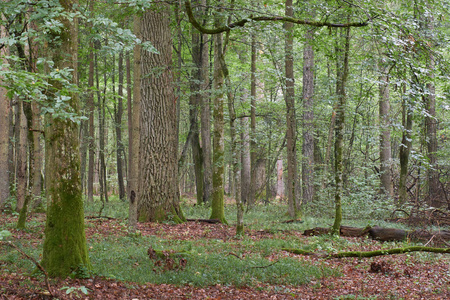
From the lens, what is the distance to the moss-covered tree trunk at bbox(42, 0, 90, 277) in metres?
5.51

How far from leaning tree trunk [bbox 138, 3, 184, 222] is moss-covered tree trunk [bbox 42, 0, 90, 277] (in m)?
6.64

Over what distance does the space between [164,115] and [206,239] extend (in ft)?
16.2

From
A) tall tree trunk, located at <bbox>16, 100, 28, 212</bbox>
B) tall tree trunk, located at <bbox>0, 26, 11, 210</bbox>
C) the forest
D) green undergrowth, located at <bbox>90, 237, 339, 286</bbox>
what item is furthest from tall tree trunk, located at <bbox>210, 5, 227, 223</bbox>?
tall tree trunk, located at <bbox>0, 26, 11, 210</bbox>

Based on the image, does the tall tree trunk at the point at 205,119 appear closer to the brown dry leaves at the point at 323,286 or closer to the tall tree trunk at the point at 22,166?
the tall tree trunk at the point at 22,166

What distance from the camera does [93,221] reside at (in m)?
11.5

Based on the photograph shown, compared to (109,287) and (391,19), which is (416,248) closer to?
(391,19)

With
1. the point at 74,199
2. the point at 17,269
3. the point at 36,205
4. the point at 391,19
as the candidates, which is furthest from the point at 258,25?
the point at 36,205

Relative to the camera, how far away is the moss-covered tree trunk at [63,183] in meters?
5.51

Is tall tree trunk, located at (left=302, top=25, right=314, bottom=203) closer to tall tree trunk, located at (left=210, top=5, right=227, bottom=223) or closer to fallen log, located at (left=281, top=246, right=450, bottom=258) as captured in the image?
tall tree trunk, located at (left=210, top=5, right=227, bottom=223)

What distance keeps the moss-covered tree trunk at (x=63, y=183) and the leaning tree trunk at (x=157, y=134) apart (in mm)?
6641

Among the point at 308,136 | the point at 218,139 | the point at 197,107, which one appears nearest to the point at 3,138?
the point at 218,139

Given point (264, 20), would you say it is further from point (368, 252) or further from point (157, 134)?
point (157, 134)

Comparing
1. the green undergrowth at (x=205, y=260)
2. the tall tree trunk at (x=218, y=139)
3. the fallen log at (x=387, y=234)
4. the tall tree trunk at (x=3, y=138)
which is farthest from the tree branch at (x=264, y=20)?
the tall tree trunk at (x=3, y=138)

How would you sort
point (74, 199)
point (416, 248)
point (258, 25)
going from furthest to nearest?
1. point (258, 25)
2. point (416, 248)
3. point (74, 199)
